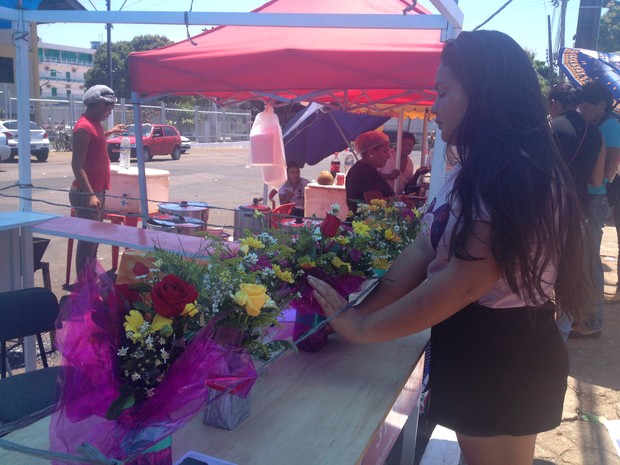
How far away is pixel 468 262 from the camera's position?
4.27 ft

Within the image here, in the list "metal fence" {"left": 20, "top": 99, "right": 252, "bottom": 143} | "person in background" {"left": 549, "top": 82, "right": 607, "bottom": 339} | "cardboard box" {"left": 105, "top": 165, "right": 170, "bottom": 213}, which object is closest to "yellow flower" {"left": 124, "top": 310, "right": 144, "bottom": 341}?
"person in background" {"left": 549, "top": 82, "right": 607, "bottom": 339}

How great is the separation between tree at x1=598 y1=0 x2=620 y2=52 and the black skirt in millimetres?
49046

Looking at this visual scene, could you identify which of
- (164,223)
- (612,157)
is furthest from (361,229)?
(612,157)

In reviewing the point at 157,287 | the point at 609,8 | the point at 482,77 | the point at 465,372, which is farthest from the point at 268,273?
the point at 609,8

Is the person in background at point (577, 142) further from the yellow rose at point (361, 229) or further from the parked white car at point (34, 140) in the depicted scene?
the parked white car at point (34, 140)

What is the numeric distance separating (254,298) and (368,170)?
3.90 metres

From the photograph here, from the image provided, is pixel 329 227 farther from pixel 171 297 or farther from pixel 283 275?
pixel 171 297

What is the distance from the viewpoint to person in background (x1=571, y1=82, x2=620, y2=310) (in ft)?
14.6

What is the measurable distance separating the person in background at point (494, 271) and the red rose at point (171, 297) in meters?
0.55

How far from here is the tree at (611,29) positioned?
146 feet

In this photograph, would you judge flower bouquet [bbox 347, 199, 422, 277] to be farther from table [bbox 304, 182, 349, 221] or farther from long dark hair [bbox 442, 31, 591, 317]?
table [bbox 304, 182, 349, 221]

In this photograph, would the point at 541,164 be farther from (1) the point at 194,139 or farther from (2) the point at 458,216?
(1) the point at 194,139

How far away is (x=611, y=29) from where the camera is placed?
4509cm

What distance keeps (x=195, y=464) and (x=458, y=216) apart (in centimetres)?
80
